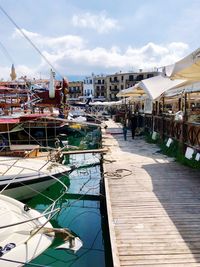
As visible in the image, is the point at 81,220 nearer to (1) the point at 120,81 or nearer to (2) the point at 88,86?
(1) the point at 120,81

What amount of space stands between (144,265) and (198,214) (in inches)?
98.9

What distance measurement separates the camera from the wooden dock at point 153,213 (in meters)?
5.55

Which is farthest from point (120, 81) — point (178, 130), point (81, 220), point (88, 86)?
point (81, 220)

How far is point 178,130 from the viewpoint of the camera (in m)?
14.7

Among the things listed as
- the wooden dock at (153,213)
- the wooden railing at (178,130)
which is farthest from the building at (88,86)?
the wooden dock at (153,213)

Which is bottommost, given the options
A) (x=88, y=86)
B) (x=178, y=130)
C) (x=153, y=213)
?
(x=153, y=213)

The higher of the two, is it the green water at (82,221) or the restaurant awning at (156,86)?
the restaurant awning at (156,86)

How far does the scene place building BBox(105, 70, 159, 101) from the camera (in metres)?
110

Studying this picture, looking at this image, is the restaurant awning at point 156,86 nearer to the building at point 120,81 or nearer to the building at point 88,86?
the building at point 120,81

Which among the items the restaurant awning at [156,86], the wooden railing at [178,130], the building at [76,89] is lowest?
the wooden railing at [178,130]

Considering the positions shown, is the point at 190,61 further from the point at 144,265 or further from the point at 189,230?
the point at 144,265

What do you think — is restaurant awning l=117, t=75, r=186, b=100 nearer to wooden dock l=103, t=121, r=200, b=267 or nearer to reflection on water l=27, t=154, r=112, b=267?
wooden dock l=103, t=121, r=200, b=267

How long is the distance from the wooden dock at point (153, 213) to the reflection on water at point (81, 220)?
1.28 metres

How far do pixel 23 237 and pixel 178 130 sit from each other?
9.88m
